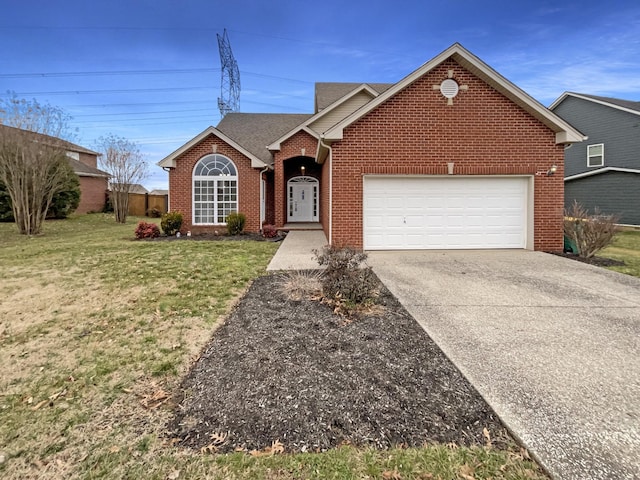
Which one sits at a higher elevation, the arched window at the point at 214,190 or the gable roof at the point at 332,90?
the gable roof at the point at 332,90

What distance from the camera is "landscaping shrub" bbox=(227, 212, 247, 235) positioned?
14227mm

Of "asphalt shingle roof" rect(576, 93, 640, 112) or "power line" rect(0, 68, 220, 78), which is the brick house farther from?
"asphalt shingle roof" rect(576, 93, 640, 112)

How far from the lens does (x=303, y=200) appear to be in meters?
20.0

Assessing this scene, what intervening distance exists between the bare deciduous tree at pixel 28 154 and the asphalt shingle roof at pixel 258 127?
828 centimetres

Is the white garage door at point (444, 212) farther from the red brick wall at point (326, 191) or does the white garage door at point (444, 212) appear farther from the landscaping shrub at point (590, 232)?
the red brick wall at point (326, 191)

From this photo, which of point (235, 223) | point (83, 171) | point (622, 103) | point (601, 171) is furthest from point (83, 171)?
point (622, 103)

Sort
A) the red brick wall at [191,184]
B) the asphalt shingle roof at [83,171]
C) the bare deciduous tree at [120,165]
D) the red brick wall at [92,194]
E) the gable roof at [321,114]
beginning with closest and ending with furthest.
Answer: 1. the red brick wall at [191,184]
2. the gable roof at [321,114]
3. the bare deciduous tree at [120,165]
4. the asphalt shingle roof at [83,171]
5. the red brick wall at [92,194]

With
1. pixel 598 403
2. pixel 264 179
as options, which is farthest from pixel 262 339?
pixel 264 179

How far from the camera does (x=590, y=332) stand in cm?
420

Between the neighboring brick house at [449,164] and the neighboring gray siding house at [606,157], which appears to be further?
the neighboring gray siding house at [606,157]

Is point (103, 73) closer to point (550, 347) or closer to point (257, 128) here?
point (257, 128)

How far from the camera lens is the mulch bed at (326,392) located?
2.43 m

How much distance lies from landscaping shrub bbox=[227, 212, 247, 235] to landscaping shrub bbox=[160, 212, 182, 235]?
208cm

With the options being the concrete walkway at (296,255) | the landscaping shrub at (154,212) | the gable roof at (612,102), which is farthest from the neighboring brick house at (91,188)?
the gable roof at (612,102)
